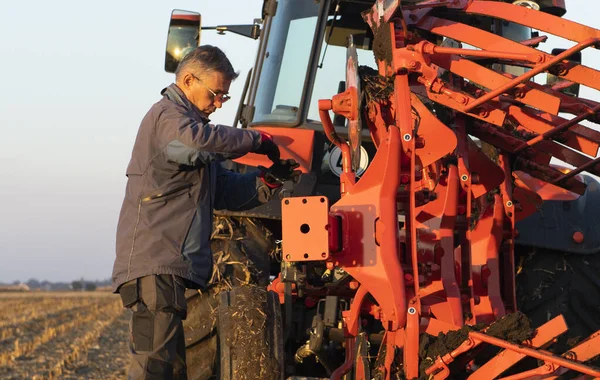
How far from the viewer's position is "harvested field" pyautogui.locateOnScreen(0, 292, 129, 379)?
9703mm

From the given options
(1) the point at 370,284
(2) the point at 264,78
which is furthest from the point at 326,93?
(1) the point at 370,284

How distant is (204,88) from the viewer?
4281mm

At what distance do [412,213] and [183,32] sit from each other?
2.15 m

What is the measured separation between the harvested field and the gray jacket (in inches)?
195

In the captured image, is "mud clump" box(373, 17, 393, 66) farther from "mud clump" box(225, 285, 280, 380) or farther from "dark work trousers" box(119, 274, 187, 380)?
"dark work trousers" box(119, 274, 187, 380)

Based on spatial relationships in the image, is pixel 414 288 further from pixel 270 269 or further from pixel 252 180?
pixel 270 269

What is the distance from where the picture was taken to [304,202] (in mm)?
4281

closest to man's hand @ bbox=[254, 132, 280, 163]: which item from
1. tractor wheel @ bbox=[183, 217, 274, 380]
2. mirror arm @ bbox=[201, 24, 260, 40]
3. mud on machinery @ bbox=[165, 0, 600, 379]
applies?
mud on machinery @ bbox=[165, 0, 600, 379]

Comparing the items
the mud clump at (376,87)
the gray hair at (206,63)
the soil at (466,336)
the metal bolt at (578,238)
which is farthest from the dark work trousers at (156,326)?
the metal bolt at (578,238)

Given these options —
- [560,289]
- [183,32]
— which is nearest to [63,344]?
[183,32]

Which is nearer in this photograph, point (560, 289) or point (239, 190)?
point (239, 190)

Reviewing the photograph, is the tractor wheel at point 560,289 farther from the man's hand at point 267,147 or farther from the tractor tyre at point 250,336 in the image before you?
the man's hand at point 267,147

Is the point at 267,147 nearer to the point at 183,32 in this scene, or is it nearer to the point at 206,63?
the point at 206,63

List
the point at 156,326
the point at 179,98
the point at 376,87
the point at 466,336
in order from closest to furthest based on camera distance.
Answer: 1. the point at 156,326
2. the point at 466,336
3. the point at 179,98
4. the point at 376,87
